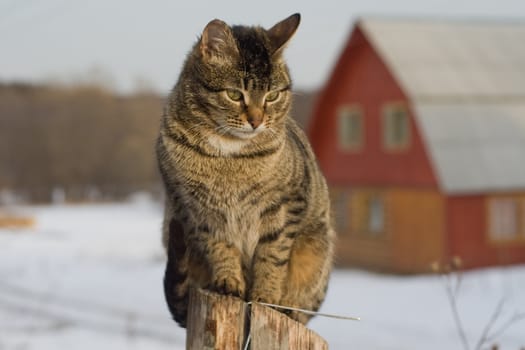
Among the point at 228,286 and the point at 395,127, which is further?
the point at 395,127

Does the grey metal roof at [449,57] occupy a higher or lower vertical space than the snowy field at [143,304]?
higher

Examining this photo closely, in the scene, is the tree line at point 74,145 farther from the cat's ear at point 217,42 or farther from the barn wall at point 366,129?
the cat's ear at point 217,42

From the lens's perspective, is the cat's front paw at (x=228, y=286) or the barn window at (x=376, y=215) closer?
the cat's front paw at (x=228, y=286)

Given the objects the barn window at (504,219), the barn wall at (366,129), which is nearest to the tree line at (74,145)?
the barn wall at (366,129)

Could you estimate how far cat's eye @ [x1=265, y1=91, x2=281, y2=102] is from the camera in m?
3.62

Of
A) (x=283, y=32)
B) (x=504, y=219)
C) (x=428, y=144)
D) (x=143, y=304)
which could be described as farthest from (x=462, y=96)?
(x=283, y=32)

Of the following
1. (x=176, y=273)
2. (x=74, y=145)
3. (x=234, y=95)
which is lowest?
(x=176, y=273)

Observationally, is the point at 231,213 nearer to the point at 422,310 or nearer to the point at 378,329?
the point at 378,329

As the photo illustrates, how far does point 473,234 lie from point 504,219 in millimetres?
1205

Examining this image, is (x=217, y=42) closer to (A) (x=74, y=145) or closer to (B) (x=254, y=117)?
(B) (x=254, y=117)

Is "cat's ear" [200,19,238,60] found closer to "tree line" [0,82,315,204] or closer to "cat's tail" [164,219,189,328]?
"cat's tail" [164,219,189,328]

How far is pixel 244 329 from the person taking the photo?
9.79 feet

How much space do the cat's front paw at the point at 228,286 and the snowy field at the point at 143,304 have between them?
671 centimetres

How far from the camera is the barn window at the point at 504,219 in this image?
18812 mm
